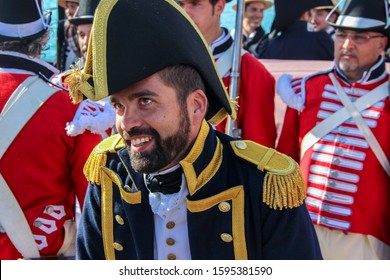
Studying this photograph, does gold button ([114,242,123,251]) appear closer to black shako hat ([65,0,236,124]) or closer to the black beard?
the black beard

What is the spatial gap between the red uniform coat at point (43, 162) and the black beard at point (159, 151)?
1.00 meters

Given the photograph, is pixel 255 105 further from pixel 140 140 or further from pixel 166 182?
pixel 140 140

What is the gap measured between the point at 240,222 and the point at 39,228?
116cm

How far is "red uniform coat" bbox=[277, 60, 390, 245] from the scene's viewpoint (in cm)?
370

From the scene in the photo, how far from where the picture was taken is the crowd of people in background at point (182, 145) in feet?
6.73

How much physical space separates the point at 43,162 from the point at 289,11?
3.58m

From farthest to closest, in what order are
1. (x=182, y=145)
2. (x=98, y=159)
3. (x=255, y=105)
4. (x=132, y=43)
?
(x=255, y=105)
(x=98, y=159)
(x=182, y=145)
(x=132, y=43)

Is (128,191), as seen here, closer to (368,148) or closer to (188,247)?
(188,247)

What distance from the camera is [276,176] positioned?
86.7 inches

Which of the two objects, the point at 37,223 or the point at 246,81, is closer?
the point at 37,223

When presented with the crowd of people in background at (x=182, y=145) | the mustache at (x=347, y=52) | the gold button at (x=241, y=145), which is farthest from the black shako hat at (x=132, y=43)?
the mustache at (x=347, y=52)

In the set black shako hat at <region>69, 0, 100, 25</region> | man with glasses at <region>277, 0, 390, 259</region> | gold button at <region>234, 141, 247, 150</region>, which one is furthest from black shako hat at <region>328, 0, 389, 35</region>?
gold button at <region>234, 141, 247, 150</region>

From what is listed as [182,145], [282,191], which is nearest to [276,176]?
[282,191]

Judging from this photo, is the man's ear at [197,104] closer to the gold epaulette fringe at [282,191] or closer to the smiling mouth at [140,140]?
the smiling mouth at [140,140]
